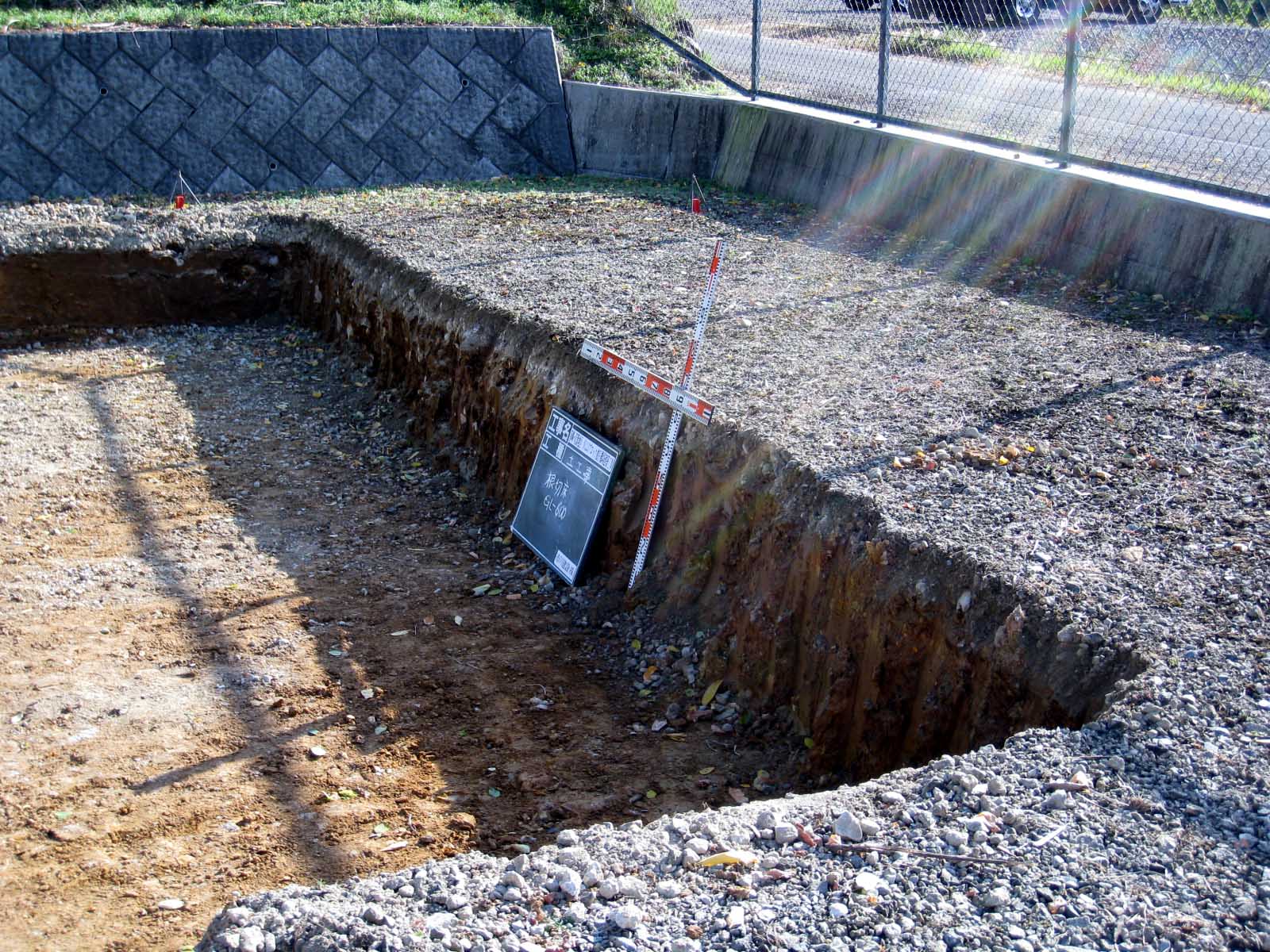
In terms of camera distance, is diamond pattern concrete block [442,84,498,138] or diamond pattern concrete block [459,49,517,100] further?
diamond pattern concrete block [459,49,517,100]

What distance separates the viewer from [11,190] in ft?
35.3

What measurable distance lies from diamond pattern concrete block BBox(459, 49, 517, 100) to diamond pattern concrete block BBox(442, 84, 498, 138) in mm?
85

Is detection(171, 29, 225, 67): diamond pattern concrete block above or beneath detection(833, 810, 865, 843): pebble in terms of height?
above

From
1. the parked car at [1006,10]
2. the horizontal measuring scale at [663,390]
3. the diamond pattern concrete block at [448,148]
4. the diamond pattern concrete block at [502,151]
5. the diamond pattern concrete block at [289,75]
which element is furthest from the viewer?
the diamond pattern concrete block at [502,151]

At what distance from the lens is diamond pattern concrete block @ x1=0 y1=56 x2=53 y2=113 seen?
1090 centimetres

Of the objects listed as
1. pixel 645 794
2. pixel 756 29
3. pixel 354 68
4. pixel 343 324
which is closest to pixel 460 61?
pixel 354 68

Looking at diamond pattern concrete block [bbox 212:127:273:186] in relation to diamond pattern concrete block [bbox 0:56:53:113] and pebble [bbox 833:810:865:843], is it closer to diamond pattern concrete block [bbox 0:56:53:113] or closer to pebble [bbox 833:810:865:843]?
diamond pattern concrete block [bbox 0:56:53:113]

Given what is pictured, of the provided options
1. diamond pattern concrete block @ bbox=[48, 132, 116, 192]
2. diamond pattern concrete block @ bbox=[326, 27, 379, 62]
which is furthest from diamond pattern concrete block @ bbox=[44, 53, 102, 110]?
diamond pattern concrete block @ bbox=[326, 27, 379, 62]

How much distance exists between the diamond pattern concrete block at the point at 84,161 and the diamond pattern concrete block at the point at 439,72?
3367 mm

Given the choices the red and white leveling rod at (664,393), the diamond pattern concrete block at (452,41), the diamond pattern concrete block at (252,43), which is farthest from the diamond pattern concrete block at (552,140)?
the red and white leveling rod at (664,393)

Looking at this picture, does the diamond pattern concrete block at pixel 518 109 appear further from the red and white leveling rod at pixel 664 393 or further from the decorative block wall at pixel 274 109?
the red and white leveling rod at pixel 664 393

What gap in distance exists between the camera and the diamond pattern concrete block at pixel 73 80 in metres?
11.1

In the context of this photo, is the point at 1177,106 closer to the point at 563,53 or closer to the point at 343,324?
the point at 343,324

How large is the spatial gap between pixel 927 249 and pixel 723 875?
6.20 m
